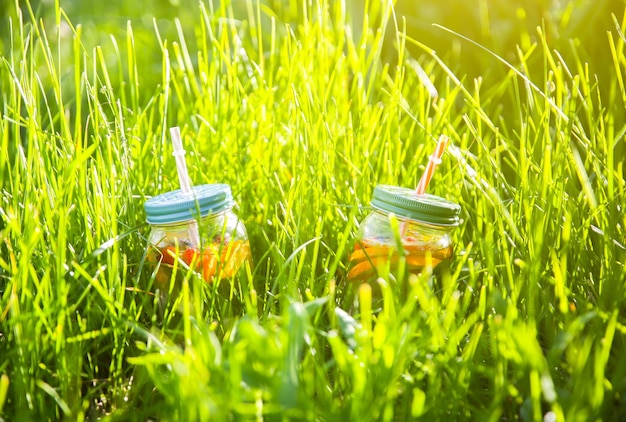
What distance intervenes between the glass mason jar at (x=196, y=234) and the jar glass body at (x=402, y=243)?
0.50ft

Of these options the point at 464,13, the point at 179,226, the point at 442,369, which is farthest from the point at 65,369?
the point at 464,13

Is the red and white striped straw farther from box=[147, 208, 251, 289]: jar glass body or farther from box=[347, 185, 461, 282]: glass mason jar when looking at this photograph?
box=[147, 208, 251, 289]: jar glass body

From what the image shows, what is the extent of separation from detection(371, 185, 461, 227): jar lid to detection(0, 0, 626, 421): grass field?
1.5 inches

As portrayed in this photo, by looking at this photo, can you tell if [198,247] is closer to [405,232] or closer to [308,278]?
[308,278]

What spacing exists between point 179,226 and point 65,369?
23cm

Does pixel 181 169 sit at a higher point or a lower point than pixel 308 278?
higher

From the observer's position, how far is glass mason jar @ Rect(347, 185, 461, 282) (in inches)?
35.4

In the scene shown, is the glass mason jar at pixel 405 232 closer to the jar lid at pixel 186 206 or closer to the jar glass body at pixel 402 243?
the jar glass body at pixel 402 243

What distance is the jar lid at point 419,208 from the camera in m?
0.89

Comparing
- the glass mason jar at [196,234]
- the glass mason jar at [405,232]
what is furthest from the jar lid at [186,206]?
the glass mason jar at [405,232]

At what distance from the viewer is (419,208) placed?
0.89 meters

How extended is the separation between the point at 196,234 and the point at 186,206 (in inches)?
2.0

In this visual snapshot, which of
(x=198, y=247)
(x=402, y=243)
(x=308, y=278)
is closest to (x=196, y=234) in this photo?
(x=198, y=247)

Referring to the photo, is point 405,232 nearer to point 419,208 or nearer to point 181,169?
point 419,208
